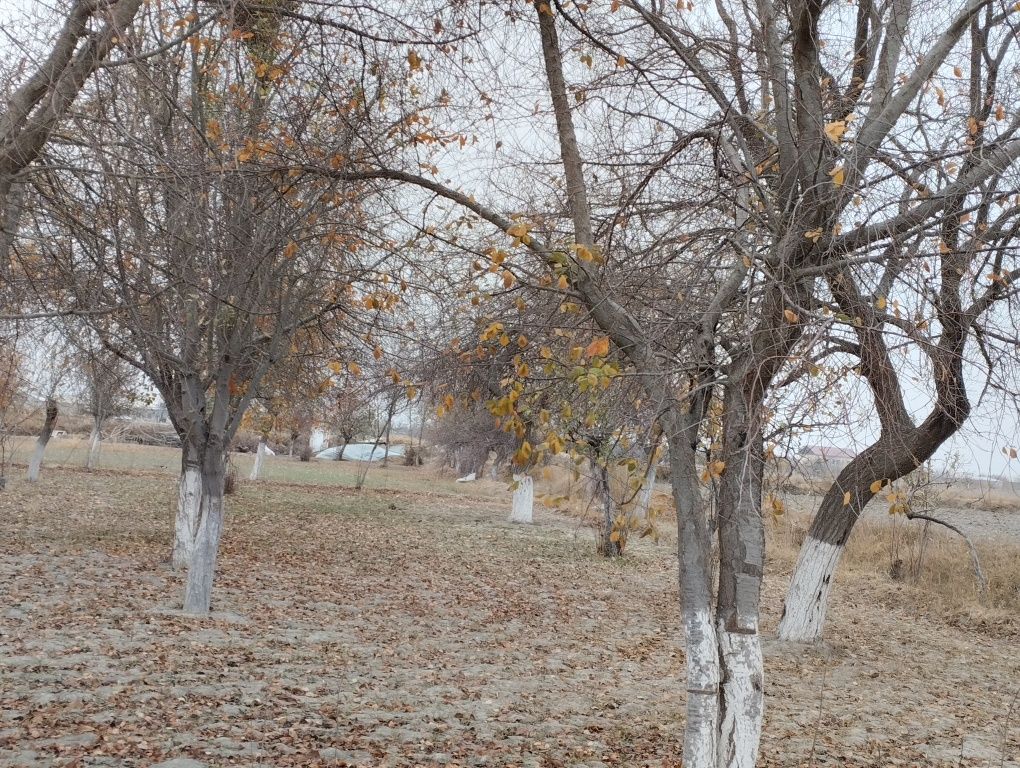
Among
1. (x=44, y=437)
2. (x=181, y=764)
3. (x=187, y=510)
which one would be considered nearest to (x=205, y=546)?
(x=187, y=510)

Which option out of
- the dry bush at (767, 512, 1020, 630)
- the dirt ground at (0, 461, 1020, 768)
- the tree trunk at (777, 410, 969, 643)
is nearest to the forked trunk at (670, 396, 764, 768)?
the dirt ground at (0, 461, 1020, 768)

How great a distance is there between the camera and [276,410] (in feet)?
51.9

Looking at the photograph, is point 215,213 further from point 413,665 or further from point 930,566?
point 930,566

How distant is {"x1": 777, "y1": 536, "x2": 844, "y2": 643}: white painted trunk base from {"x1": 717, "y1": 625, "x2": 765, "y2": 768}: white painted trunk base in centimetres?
648

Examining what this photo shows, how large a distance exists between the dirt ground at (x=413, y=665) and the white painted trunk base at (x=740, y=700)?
1.58m

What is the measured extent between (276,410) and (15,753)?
1106 centimetres

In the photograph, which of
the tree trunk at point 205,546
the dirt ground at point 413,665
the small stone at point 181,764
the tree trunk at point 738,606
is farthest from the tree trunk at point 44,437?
the tree trunk at point 738,606

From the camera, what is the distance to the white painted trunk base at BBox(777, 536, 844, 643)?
10.4 m

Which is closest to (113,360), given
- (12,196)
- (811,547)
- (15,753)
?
(12,196)

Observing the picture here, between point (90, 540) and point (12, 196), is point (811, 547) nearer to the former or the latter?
point (12, 196)

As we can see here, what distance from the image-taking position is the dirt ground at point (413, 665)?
585cm

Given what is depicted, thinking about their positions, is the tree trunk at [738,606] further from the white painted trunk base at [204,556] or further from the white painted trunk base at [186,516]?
the white painted trunk base at [186,516]

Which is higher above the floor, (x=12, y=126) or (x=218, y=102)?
(x=218, y=102)

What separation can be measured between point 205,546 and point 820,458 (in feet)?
24.5
